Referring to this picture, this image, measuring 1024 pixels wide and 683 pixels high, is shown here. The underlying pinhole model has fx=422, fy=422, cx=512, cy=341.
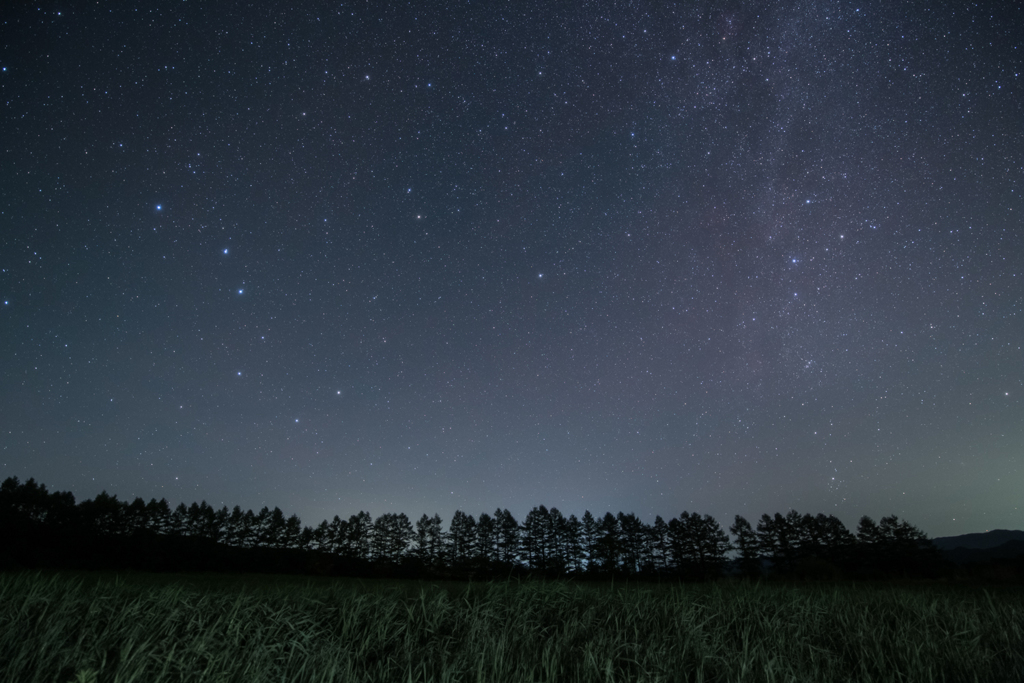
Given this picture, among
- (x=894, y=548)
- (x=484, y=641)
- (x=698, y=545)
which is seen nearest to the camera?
(x=484, y=641)

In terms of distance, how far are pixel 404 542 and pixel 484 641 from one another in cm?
8375

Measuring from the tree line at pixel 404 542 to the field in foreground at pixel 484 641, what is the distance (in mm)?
38070

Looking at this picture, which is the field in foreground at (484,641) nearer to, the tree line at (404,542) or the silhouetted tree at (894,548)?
the tree line at (404,542)

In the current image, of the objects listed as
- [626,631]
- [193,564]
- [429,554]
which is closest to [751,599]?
[626,631]

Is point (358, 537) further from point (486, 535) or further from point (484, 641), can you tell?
point (484, 641)

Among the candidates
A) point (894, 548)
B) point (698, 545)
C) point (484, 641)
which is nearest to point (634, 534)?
point (698, 545)

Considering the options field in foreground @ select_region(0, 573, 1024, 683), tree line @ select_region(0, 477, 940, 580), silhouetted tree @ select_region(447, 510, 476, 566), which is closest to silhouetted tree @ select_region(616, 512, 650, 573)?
tree line @ select_region(0, 477, 940, 580)

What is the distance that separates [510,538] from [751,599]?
7493 cm

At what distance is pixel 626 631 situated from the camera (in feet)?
14.5

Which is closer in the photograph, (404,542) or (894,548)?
(894,548)

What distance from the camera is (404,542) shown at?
254ft

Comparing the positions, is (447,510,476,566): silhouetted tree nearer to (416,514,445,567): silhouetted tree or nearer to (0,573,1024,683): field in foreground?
(416,514,445,567): silhouetted tree

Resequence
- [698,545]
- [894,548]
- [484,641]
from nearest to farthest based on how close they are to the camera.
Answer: [484,641], [894,548], [698,545]

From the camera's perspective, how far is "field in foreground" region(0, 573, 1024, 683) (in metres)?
3.04
